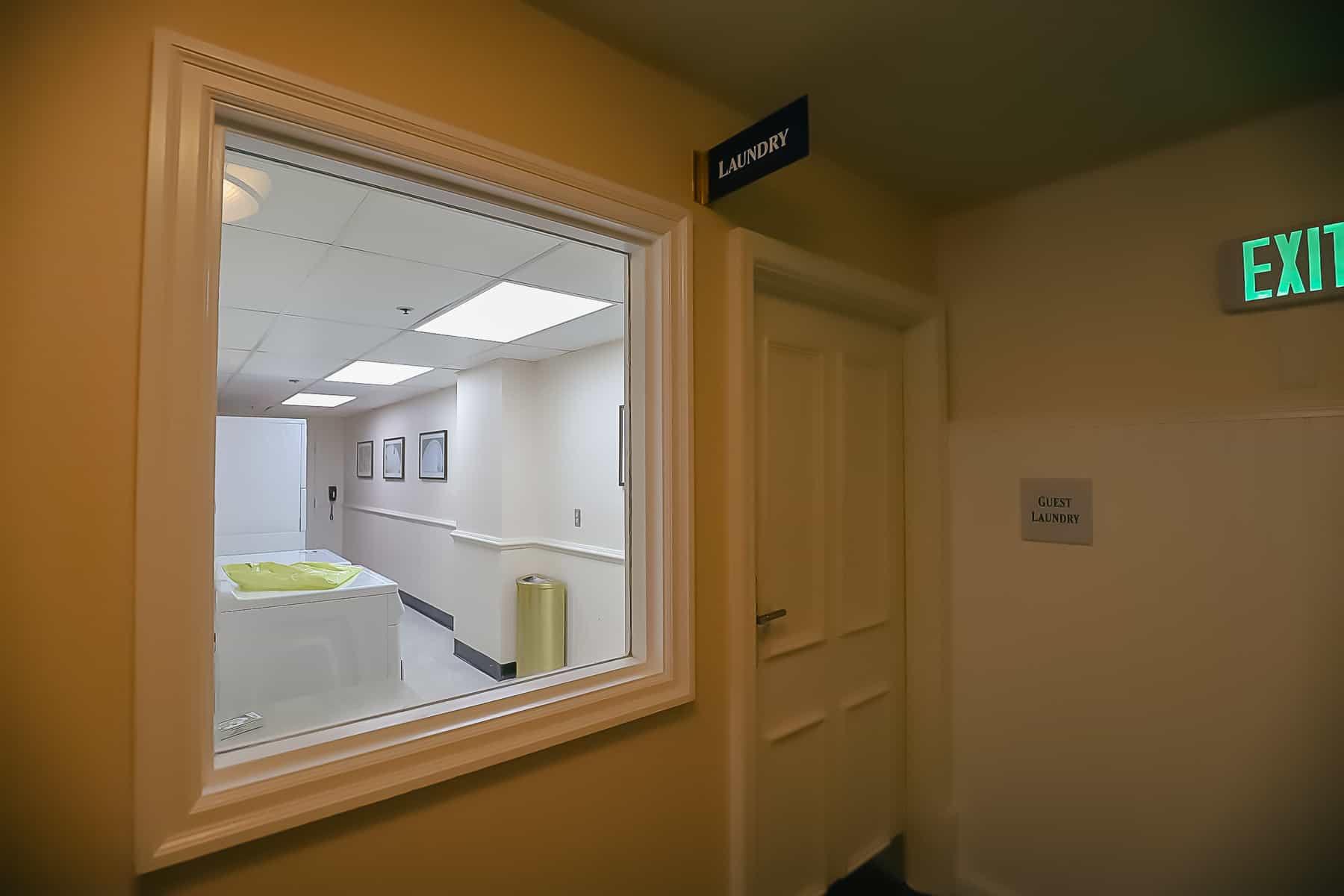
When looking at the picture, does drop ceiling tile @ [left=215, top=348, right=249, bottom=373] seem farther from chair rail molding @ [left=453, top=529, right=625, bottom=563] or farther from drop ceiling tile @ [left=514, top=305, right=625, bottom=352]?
chair rail molding @ [left=453, top=529, right=625, bottom=563]

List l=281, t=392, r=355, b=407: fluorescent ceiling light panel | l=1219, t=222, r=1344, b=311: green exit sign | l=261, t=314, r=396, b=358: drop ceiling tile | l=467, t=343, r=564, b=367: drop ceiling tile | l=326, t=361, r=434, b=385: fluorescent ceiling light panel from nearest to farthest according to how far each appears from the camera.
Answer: l=1219, t=222, r=1344, b=311: green exit sign, l=261, t=314, r=396, b=358: drop ceiling tile, l=467, t=343, r=564, b=367: drop ceiling tile, l=326, t=361, r=434, b=385: fluorescent ceiling light panel, l=281, t=392, r=355, b=407: fluorescent ceiling light panel

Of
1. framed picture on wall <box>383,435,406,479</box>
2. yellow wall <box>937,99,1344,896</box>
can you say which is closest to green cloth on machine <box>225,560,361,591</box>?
yellow wall <box>937,99,1344,896</box>

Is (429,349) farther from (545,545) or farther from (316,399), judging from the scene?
(316,399)

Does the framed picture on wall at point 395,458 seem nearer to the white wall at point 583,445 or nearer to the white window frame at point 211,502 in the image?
the white wall at point 583,445

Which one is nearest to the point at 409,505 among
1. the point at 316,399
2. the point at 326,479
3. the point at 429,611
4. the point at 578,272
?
the point at 429,611

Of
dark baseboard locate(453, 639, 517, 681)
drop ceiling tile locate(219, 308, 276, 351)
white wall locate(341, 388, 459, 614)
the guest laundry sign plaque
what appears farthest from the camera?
white wall locate(341, 388, 459, 614)

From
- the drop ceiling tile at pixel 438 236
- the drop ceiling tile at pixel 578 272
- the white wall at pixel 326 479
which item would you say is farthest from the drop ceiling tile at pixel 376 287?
the white wall at pixel 326 479

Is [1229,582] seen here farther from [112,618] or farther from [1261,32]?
[112,618]

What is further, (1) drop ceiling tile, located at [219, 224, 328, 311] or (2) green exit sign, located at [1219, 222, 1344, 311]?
(1) drop ceiling tile, located at [219, 224, 328, 311]

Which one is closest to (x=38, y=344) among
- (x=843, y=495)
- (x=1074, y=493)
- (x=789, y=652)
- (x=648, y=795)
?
(x=648, y=795)

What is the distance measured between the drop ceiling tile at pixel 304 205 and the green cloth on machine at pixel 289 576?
65.0 inches

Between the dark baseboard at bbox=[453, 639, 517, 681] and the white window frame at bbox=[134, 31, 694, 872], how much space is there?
3417 millimetres

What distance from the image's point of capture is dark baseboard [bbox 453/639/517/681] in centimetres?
446

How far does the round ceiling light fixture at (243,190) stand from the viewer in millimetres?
1679
